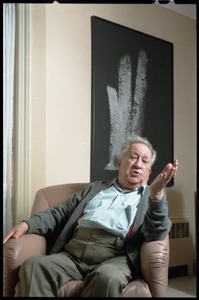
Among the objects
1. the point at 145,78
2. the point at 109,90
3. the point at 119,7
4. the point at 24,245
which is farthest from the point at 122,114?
the point at 24,245

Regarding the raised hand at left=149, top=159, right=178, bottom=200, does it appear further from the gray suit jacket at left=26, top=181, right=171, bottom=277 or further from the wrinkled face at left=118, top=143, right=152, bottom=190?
the wrinkled face at left=118, top=143, right=152, bottom=190

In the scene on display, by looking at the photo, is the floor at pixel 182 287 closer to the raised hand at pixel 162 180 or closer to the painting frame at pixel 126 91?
the painting frame at pixel 126 91

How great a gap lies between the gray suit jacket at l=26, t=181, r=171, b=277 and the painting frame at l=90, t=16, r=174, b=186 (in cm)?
56

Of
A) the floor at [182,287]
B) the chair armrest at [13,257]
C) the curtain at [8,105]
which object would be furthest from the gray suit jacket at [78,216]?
the floor at [182,287]

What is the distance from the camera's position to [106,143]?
245 centimetres

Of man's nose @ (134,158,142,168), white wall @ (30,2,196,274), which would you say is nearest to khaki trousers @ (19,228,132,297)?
man's nose @ (134,158,142,168)

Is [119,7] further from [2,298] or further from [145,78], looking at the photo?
[2,298]

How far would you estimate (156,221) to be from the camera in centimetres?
146

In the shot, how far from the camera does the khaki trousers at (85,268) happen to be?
134cm

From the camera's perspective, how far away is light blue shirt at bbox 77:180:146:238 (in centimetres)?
160

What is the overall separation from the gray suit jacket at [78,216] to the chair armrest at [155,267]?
54 millimetres

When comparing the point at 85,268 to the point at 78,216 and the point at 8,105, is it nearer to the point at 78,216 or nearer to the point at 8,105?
the point at 78,216

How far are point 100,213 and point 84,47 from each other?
49.7 inches

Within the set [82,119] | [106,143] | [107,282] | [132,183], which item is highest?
[82,119]
